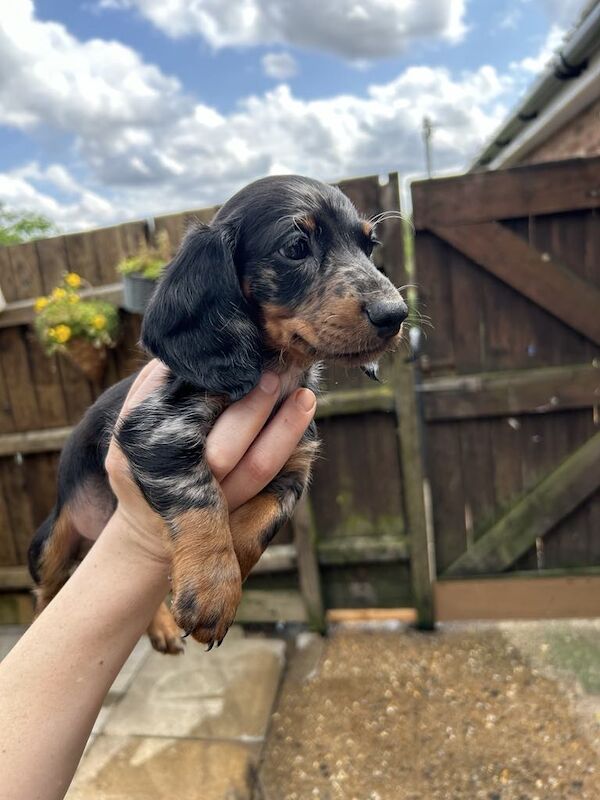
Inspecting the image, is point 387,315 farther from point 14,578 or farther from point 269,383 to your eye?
point 14,578

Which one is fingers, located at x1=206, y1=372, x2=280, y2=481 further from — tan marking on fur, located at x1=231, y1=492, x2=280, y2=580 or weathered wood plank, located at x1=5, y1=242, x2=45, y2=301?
weathered wood plank, located at x1=5, y1=242, x2=45, y2=301

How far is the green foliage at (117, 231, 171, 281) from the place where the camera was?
3855 mm

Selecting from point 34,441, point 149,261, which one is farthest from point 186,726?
point 149,261

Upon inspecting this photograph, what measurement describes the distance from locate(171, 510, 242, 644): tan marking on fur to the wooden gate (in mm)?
2852

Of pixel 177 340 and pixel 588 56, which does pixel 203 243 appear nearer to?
pixel 177 340

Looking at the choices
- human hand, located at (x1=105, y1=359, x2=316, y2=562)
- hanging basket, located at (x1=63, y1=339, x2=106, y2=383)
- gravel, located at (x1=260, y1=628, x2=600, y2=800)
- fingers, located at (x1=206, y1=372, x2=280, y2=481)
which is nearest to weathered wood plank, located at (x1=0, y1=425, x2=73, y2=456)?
hanging basket, located at (x1=63, y1=339, x2=106, y2=383)

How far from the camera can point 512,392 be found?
4.19 meters

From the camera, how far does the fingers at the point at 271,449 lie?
5.97ft

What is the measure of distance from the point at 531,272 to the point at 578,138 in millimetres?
3160

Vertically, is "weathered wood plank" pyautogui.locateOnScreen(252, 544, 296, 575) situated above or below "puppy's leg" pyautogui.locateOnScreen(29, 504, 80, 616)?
below

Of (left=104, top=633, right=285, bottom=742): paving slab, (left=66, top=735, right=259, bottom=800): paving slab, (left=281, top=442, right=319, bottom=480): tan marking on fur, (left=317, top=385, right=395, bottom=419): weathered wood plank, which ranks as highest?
(left=281, top=442, right=319, bottom=480): tan marking on fur

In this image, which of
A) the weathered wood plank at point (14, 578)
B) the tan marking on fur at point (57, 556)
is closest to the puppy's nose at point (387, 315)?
the tan marking on fur at point (57, 556)

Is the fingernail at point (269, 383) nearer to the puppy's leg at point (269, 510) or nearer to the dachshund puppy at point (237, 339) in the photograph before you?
the dachshund puppy at point (237, 339)

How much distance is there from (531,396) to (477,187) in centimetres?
143
